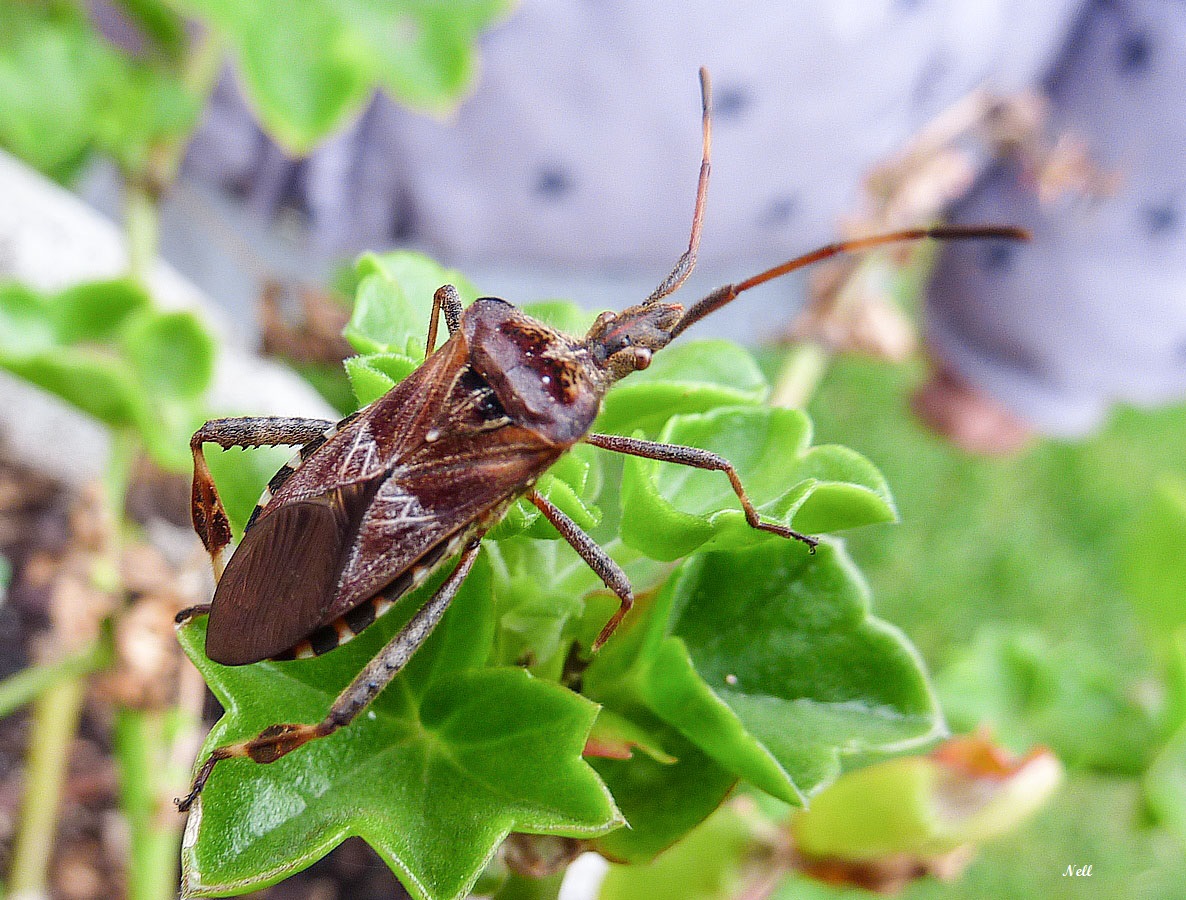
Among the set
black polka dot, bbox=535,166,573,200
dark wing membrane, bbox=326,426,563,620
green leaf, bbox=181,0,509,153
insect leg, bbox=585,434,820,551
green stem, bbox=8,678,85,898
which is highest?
green leaf, bbox=181,0,509,153

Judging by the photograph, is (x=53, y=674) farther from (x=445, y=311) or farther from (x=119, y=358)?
(x=445, y=311)

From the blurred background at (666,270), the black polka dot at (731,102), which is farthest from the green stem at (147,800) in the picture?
the black polka dot at (731,102)

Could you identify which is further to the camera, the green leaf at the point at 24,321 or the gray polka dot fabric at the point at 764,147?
the gray polka dot fabric at the point at 764,147

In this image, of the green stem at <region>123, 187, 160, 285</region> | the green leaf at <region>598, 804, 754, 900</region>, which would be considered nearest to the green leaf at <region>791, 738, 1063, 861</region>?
the green leaf at <region>598, 804, 754, 900</region>

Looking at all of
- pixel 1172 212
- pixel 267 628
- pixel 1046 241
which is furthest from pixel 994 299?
pixel 267 628

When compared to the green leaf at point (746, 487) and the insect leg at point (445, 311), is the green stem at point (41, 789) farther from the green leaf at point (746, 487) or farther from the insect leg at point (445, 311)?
the green leaf at point (746, 487)

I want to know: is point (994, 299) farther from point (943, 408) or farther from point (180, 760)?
point (180, 760)

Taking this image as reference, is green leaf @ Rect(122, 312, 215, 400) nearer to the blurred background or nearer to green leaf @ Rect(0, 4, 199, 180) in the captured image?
the blurred background
